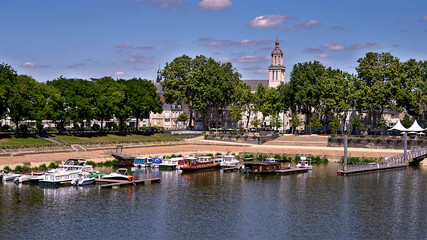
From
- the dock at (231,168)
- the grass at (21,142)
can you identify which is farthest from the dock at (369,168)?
the grass at (21,142)

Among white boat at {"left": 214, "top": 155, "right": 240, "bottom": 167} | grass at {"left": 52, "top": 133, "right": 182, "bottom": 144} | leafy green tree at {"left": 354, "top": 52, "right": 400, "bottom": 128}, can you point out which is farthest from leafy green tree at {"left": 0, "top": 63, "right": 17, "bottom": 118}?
leafy green tree at {"left": 354, "top": 52, "right": 400, "bottom": 128}

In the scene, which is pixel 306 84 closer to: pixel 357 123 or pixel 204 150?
Result: pixel 357 123

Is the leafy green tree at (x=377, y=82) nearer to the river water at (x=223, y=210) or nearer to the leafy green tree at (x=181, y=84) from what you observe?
the leafy green tree at (x=181, y=84)

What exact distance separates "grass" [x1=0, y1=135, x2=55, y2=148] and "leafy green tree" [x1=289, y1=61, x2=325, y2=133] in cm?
7182

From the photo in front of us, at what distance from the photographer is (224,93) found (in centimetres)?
17125

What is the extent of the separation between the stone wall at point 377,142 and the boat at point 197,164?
41.7 meters

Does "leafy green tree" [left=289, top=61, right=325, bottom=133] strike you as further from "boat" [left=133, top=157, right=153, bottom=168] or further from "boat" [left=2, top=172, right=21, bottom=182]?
"boat" [left=2, top=172, right=21, bottom=182]

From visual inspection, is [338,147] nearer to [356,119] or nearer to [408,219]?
[356,119]

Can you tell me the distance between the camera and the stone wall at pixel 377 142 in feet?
405

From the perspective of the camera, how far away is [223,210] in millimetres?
65000

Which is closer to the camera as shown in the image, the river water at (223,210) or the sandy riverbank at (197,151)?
the river water at (223,210)

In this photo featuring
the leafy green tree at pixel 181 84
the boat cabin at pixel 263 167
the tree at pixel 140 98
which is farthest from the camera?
the leafy green tree at pixel 181 84

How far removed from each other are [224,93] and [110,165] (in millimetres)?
71366

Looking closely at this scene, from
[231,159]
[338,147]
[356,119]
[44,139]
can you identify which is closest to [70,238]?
[231,159]
